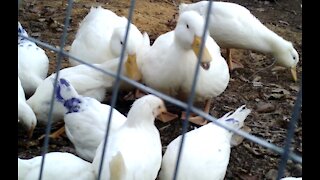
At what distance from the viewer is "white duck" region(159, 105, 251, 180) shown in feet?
6.72

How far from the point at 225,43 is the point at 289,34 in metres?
0.88

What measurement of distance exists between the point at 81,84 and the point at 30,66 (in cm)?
30

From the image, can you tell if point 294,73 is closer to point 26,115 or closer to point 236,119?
point 236,119

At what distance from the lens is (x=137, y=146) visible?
202 cm

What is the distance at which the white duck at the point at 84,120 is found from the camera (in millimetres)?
2336

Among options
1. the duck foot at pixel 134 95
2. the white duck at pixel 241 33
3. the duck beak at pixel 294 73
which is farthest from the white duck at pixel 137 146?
the duck beak at pixel 294 73

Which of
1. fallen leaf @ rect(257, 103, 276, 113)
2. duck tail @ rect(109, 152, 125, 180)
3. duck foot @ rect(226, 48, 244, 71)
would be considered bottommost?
fallen leaf @ rect(257, 103, 276, 113)

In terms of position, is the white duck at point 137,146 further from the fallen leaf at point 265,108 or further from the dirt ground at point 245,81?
the fallen leaf at point 265,108

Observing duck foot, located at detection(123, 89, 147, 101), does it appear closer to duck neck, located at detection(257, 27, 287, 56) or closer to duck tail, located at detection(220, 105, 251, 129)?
duck tail, located at detection(220, 105, 251, 129)

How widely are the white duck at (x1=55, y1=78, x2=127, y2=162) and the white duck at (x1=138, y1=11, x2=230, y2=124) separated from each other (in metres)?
0.39

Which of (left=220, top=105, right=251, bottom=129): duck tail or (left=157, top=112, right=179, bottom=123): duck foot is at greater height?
(left=220, top=105, right=251, bottom=129): duck tail

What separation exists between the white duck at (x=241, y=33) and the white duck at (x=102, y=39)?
50 centimetres

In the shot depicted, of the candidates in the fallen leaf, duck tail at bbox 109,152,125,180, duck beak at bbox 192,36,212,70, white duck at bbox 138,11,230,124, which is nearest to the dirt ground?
the fallen leaf
